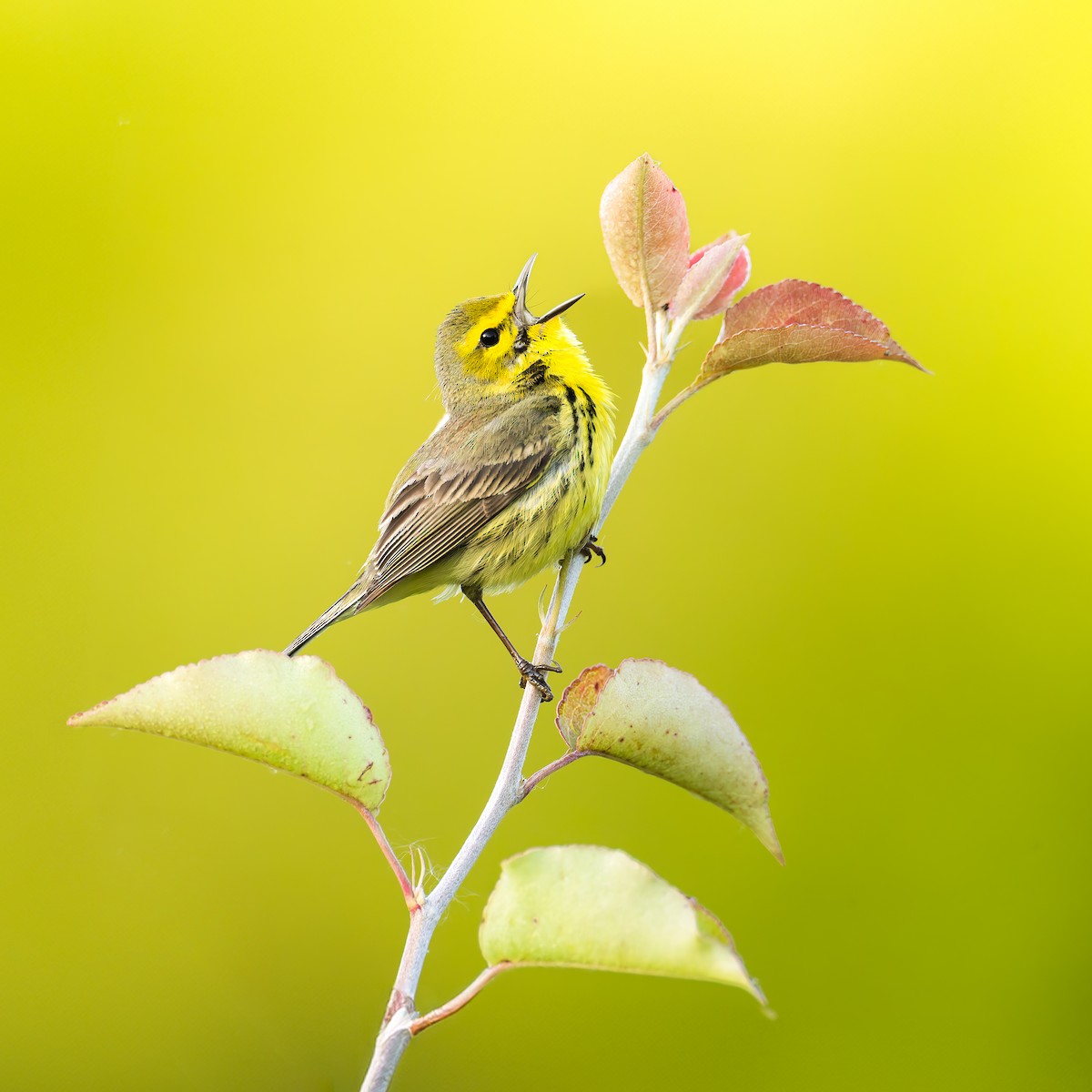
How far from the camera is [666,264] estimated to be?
2.73 feet

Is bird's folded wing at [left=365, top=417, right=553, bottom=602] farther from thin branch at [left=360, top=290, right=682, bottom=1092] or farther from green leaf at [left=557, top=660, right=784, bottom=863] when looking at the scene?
green leaf at [left=557, top=660, right=784, bottom=863]

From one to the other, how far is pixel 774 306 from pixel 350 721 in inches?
17.2

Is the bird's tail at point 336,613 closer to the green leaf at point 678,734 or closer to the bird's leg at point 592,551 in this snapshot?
the bird's leg at point 592,551

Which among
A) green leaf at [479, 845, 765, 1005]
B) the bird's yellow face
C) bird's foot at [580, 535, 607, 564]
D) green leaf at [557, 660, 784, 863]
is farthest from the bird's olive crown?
green leaf at [479, 845, 765, 1005]

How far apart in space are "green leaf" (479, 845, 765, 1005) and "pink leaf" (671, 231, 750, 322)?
47 cm

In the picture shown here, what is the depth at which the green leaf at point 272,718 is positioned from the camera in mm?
630

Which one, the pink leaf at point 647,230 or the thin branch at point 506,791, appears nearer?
the thin branch at point 506,791

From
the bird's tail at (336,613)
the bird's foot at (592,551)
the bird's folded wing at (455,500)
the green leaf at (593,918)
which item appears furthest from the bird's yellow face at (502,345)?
the green leaf at (593,918)

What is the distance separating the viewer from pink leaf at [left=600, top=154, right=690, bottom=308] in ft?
2.62

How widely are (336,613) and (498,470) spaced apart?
29 centimetres

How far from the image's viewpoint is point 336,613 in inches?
52.4

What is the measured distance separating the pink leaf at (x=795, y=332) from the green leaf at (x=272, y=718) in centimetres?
35

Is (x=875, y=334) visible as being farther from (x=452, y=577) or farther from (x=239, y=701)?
(x=452, y=577)

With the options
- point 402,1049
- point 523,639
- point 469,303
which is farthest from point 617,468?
point 523,639
